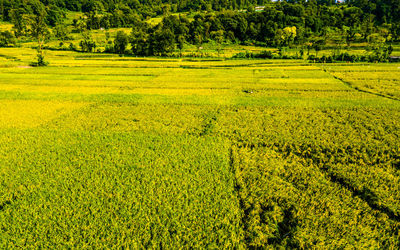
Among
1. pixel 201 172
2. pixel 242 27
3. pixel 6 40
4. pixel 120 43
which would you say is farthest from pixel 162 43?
pixel 201 172

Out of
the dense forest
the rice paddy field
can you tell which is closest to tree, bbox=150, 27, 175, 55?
the dense forest

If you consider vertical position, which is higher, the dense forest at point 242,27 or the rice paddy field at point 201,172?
the dense forest at point 242,27

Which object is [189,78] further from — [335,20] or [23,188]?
[335,20]

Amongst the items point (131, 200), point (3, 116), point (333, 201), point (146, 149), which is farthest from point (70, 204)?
point (3, 116)

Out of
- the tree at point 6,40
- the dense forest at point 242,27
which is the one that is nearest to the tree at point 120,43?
the dense forest at point 242,27

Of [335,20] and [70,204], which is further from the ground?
[335,20]

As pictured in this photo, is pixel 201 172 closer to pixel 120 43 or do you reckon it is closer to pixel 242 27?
pixel 120 43

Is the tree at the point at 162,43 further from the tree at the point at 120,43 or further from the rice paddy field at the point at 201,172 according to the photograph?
the rice paddy field at the point at 201,172

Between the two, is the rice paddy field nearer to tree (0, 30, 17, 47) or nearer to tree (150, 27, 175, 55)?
tree (150, 27, 175, 55)

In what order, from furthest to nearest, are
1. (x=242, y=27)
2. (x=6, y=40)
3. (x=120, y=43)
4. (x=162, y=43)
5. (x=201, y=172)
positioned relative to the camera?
(x=242, y=27) < (x=6, y=40) < (x=120, y=43) < (x=162, y=43) < (x=201, y=172)
